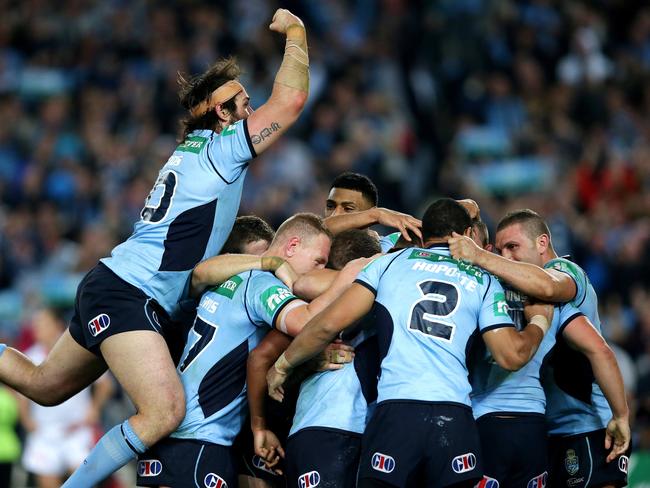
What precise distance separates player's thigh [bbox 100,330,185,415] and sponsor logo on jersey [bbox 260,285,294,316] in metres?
0.65

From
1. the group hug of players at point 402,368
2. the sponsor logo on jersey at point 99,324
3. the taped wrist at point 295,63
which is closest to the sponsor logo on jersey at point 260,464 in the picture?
the group hug of players at point 402,368

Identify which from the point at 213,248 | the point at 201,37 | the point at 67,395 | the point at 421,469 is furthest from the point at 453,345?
the point at 201,37

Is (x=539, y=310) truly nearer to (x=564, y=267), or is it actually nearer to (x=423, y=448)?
(x=564, y=267)

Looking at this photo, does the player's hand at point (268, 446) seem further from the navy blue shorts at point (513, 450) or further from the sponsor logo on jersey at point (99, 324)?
the navy blue shorts at point (513, 450)

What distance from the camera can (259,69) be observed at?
55.5 feet

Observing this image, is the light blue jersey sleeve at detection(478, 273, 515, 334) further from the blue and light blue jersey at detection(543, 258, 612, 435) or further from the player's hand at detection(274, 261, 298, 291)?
the player's hand at detection(274, 261, 298, 291)

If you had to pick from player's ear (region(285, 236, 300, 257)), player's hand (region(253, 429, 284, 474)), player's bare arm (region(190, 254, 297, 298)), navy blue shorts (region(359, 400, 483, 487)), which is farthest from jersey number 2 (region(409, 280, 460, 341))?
player's hand (region(253, 429, 284, 474))

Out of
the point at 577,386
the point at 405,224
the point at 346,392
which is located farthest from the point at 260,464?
the point at 577,386

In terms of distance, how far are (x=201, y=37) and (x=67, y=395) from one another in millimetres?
11643

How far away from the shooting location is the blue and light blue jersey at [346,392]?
604cm

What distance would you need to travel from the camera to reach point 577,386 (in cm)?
678

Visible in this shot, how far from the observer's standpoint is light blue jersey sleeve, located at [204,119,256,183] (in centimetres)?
641

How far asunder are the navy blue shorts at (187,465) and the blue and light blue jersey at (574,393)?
80.5 inches

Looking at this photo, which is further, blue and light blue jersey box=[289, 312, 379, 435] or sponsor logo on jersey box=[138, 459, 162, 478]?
sponsor logo on jersey box=[138, 459, 162, 478]
